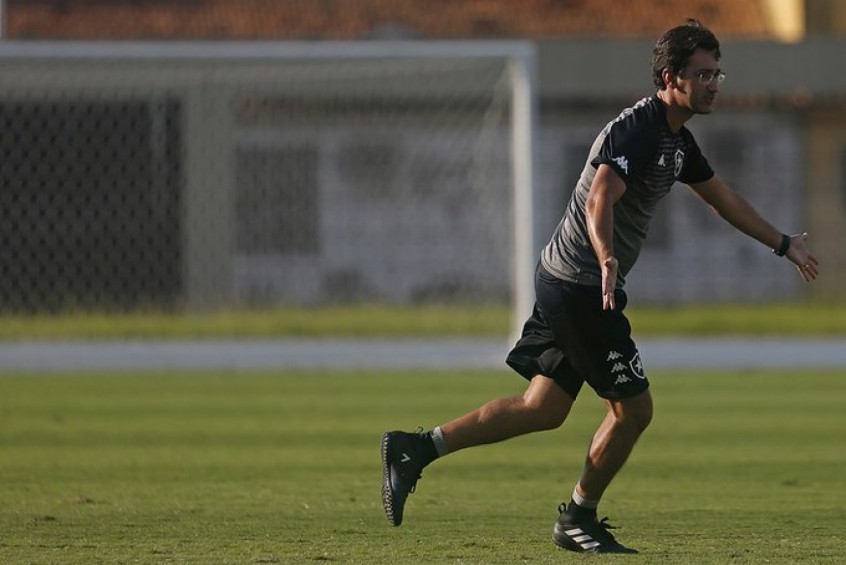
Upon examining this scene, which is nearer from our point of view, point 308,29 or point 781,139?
point 781,139

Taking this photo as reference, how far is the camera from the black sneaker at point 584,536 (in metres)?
7.55

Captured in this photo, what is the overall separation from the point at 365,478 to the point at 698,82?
393 centimetres

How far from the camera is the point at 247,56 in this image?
801 inches

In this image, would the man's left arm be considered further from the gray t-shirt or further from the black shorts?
the black shorts

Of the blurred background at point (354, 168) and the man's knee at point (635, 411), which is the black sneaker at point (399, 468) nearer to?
the man's knee at point (635, 411)

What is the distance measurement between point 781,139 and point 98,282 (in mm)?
16246

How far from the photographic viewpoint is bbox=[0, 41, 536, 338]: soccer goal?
21.2 m

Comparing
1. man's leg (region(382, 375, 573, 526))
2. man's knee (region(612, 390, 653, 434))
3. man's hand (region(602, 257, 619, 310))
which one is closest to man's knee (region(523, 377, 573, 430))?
man's leg (region(382, 375, 573, 526))

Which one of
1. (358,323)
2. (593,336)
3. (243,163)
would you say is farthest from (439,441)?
(358,323)

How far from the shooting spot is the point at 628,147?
736 centimetres

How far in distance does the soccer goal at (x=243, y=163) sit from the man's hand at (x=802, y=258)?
11.6 m

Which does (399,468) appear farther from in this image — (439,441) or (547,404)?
(547,404)

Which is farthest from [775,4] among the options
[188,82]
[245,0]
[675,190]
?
[188,82]

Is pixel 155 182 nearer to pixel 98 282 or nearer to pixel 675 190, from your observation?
pixel 98 282
